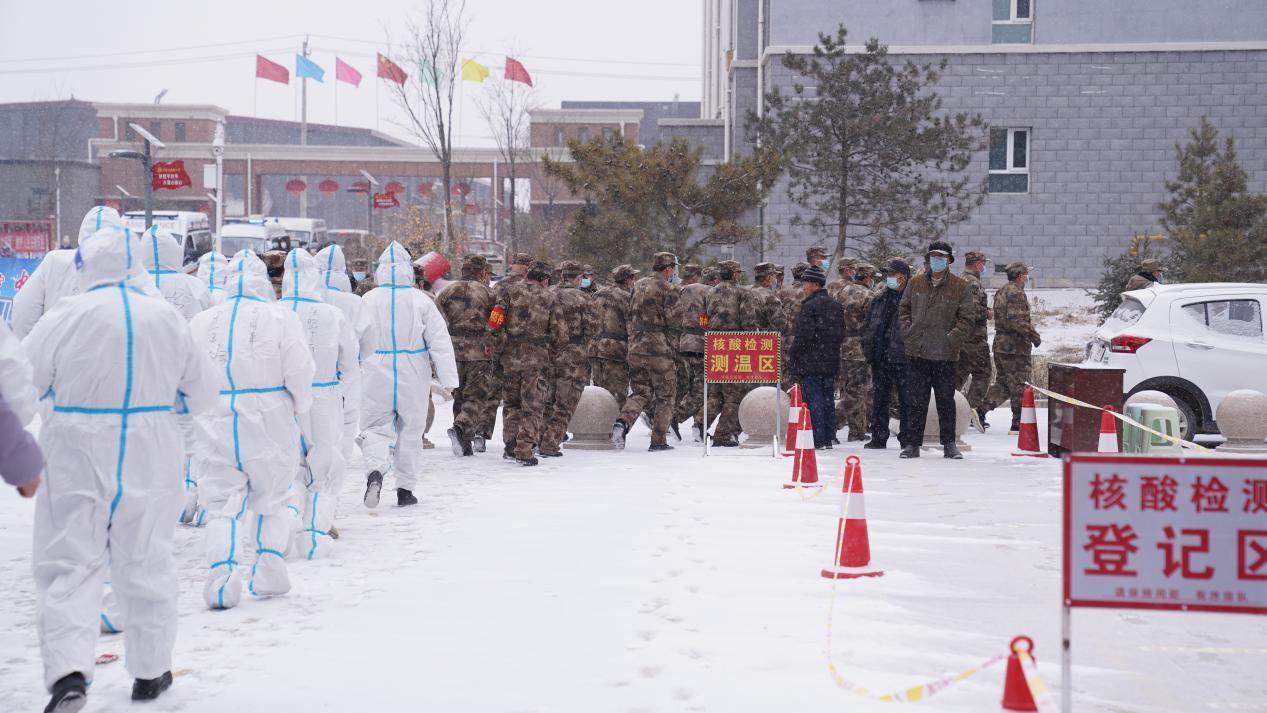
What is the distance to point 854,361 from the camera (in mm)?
16250

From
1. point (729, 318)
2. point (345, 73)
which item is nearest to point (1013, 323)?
point (729, 318)

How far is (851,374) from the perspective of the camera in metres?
16.4

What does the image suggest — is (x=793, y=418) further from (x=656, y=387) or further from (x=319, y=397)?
(x=319, y=397)

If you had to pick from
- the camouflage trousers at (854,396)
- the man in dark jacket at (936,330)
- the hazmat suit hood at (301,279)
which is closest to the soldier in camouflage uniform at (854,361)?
the camouflage trousers at (854,396)

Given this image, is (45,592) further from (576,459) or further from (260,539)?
(576,459)

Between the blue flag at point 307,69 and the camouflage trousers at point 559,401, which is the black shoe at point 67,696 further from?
the blue flag at point 307,69

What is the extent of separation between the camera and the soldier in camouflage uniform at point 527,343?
1412 centimetres

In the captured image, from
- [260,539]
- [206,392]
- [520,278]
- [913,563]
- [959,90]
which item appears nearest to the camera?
[206,392]

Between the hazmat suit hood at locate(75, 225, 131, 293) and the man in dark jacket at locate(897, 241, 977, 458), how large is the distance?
9461mm

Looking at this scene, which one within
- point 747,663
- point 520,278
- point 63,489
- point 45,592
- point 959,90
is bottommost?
point 747,663

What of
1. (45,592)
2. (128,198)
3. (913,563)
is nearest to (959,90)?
(913,563)

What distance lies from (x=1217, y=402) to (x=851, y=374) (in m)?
3.95

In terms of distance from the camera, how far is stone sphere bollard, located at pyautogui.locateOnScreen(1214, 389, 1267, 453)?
14.8 m

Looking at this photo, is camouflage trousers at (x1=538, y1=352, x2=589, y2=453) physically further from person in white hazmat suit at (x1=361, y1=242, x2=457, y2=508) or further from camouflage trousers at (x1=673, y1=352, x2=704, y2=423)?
person in white hazmat suit at (x1=361, y1=242, x2=457, y2=508)
